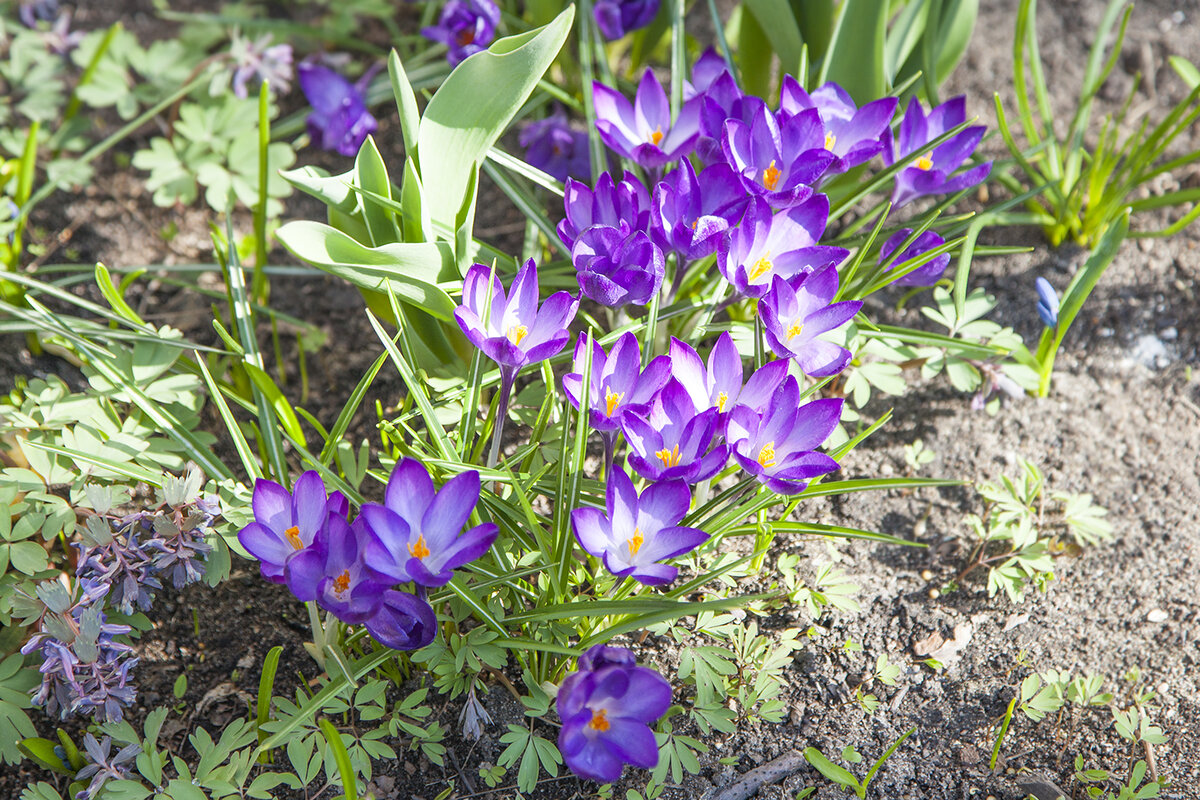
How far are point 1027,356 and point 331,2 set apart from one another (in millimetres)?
2024

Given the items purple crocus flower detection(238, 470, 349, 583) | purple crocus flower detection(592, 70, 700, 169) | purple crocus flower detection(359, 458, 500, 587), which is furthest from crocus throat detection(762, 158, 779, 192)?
purple crocus flower detection(238, 470, 349, 583)

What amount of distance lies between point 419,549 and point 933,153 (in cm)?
113

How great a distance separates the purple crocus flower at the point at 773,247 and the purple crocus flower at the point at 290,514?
0.63 m

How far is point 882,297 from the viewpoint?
1.94 metres

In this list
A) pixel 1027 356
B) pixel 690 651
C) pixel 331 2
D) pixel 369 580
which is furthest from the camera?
pixel 331 2

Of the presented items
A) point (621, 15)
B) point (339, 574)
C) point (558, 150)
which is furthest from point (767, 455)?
point (621, 15)

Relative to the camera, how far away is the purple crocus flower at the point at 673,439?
1055mm

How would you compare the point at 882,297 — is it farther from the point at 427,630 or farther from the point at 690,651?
the point at 427,630

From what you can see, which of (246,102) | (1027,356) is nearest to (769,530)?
(1027,356)

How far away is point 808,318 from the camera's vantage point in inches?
48.0

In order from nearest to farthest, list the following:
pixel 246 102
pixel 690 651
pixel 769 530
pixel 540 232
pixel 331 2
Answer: pixel 690 651 → pixel 769 530 → pixel 540 232 → pixel 246 102 → pixel 331 2

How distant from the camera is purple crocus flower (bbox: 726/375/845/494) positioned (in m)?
1.07

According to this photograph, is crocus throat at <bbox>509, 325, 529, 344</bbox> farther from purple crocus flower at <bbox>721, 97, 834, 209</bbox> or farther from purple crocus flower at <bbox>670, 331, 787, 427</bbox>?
purple crocus flower at <bbox>721, 97, 834, 209</bbox>

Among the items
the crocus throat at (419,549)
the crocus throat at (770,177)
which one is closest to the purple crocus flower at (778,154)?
the crocus throat at (770,177)
